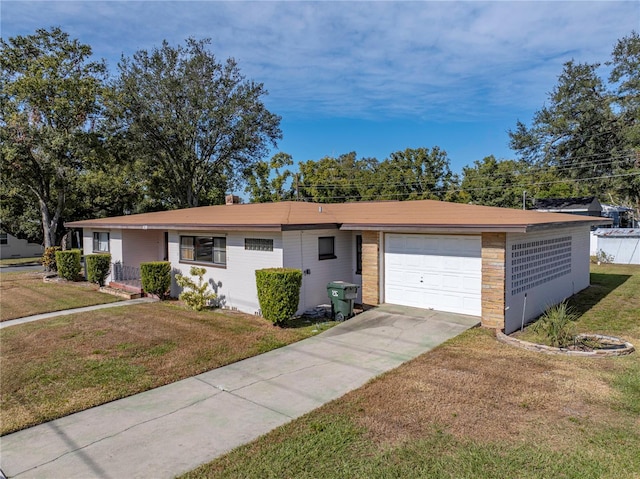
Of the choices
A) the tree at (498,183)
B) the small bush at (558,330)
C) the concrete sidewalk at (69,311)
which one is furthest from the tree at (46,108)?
the tree at (498,183)

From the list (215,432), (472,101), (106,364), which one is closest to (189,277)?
(106,364)

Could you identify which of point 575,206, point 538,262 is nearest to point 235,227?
point 538,262

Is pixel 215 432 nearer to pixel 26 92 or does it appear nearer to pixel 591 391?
pixel 591 391

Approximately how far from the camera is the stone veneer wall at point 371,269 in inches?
447

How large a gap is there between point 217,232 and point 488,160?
3356cm

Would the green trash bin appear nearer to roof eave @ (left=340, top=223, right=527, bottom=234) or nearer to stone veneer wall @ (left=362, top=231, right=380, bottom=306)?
stone veneer wall @ (left=362, top=231, right=380, bottom=306)

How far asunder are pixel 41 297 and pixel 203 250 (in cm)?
650

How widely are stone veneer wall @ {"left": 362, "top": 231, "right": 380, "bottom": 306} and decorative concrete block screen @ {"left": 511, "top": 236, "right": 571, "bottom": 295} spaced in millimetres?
3433

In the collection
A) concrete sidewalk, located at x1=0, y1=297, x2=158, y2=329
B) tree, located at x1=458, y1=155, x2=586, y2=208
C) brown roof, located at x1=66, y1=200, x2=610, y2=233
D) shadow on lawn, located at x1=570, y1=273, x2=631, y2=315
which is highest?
tree, located at x1=458, y1=155, x2=586, y2=208

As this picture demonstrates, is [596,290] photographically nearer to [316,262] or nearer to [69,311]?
[316,262]

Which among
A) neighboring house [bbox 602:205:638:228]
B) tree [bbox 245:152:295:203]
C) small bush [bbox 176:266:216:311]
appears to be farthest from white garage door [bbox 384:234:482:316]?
neighboring house [bbox 602:205:638:228]

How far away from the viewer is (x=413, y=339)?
337 inches

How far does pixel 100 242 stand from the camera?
1834 centimetres

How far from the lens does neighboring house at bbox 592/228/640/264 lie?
2395 centimetres
